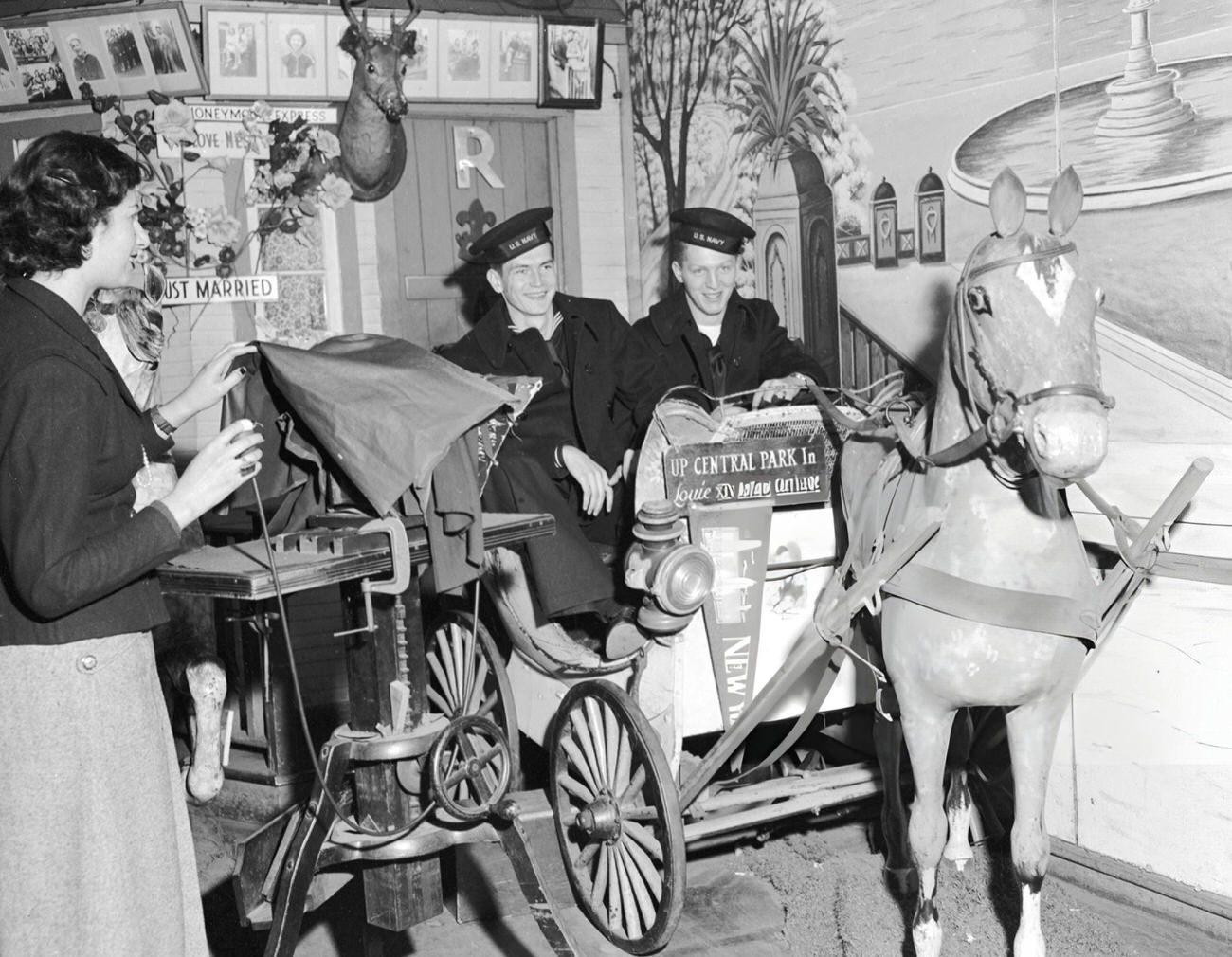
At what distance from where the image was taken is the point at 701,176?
7.02m

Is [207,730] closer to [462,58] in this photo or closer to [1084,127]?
[1084,127]

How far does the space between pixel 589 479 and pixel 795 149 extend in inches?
90.8

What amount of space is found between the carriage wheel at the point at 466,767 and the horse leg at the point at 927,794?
3.73ft

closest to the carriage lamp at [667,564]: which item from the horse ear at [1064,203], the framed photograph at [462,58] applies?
the horse ear at [1064,203]

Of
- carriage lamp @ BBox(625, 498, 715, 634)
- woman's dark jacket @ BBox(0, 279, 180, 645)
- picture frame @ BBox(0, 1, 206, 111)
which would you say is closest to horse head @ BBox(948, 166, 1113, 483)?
carriage lamp @ BBox(625, 498, 715, 634)

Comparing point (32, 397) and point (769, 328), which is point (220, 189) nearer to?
point (769, 328)

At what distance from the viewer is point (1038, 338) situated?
3.02m

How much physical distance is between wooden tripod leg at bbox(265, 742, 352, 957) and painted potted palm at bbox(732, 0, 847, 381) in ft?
10.8

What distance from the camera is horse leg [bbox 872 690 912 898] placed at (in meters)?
4.29

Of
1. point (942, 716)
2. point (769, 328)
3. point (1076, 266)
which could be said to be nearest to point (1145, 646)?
point (942, 716)

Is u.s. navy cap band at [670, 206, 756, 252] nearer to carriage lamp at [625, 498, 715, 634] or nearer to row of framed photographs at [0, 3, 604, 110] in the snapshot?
carriage lamp at [625, 498, 715, 634]

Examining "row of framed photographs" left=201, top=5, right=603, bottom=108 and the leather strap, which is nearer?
the leather strap

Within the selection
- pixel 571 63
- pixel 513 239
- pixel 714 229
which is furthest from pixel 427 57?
pixel 714 229

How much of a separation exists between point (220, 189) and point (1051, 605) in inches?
225
